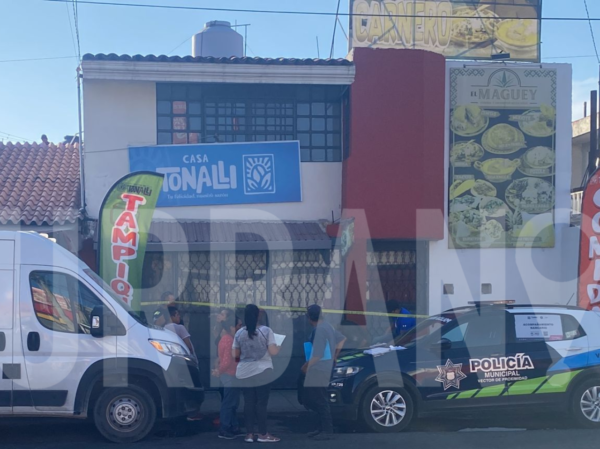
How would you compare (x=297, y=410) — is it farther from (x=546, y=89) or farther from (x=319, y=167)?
(x=546, y=89)

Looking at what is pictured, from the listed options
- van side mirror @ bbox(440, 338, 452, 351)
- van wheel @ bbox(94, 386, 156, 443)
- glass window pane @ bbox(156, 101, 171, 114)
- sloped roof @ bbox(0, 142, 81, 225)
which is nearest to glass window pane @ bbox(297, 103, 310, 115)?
glass window pane @ bbox(156, 101, 171, 114)

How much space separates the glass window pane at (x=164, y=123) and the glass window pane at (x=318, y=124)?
9.00 feet

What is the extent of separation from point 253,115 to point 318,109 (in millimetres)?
1262

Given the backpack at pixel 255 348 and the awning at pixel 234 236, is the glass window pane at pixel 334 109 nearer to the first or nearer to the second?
the awning at pixel 234 236

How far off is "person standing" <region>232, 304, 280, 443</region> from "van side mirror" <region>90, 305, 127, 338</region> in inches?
54.2

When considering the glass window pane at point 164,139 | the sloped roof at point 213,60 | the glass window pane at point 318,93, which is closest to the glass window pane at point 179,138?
the glass window pane at point 164,139

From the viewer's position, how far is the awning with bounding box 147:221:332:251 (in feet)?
40.5

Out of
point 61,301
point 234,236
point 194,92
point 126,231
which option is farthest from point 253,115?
point 61,301

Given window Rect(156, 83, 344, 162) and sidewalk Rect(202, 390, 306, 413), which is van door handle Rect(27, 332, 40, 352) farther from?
window Rect(156, 83, 344, 162)

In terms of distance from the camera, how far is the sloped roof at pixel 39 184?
11.8 m

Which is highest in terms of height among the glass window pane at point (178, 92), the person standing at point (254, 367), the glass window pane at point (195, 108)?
the glass window pane at point (178, 92)

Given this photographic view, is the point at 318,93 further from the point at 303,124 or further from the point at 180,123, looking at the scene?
the point at 180,123

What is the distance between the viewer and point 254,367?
806 centimetres

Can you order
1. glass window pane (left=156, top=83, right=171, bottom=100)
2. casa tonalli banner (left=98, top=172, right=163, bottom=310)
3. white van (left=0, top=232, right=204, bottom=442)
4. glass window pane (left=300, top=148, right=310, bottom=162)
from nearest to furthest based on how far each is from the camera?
white van (left=0, top=232, right=204, bottom=442)
casa tonalli banner (left=98, top=172, right=163, bottom=310)
glass window pane (left=156, top=83, right=171, bottom=100)
glass window pane (left=300, top=148, right=310, bottom=162)
